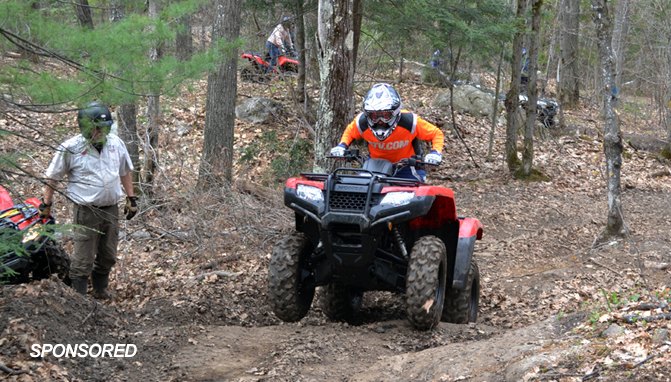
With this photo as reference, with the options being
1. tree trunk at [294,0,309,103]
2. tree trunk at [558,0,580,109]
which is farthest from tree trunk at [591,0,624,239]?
tree trunk at [558,0,580,109]

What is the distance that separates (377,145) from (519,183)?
982 centimetres

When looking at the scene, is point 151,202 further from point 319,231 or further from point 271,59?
point 271,59

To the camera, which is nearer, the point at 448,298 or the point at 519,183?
the point at 448,298

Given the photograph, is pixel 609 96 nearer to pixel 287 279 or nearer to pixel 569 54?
pixel 287 279

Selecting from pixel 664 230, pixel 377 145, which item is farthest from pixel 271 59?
Answer: pixel 377 145

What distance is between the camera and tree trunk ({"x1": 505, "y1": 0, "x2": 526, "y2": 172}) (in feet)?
52.9

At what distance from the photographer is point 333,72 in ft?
29.1

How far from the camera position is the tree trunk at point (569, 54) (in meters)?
24.1

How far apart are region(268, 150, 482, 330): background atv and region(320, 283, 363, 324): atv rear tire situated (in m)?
0.46

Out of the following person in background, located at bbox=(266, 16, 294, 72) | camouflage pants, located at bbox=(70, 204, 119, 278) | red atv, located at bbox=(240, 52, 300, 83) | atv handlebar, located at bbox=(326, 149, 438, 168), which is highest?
person in background, located at bbox=(266, 16, 294, 72)

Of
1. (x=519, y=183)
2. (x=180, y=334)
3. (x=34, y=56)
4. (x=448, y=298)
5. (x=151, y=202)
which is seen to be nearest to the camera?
(x=34, y=56)

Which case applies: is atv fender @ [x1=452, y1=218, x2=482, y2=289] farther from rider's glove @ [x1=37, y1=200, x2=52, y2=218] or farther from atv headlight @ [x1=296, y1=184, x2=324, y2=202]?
rider's glove @ [x1=37, y1=200, x2=52, y2=218]

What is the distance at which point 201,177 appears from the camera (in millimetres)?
10703

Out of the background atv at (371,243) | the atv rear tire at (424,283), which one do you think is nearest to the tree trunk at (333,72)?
the background atv at (371,243)
